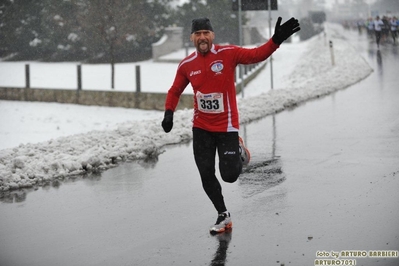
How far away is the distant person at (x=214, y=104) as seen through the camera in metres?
6.14

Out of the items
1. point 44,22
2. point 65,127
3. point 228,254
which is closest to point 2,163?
point 228,254

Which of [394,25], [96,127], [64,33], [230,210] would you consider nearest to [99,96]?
[96,127]

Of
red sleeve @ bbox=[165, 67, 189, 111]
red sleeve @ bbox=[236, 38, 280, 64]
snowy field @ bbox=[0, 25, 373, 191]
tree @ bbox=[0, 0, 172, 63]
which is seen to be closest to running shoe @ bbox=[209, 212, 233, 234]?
red sleeve @ bbox=[165, 67, 189, 111]

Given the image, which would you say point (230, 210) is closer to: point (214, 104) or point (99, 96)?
point (214, 104)

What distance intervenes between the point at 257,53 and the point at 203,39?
1.57ft

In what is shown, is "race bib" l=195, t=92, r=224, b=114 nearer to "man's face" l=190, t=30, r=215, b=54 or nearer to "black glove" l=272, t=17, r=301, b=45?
"man's face" l=190, t=30, r=215, b=54

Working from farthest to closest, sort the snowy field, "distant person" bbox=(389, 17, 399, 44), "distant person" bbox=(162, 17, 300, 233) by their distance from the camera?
"distant person" bbox=(389, 17, 399, 44) → the snowy field → "distant person" bbox=(162, 17, 300, 233)

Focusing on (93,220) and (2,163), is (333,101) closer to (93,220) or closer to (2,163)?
(2,163)

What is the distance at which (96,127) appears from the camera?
2125cm

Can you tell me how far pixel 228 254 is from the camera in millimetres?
5453

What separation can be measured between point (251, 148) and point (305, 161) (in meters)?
1.52

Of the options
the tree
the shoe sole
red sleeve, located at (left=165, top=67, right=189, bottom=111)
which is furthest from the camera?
the tree

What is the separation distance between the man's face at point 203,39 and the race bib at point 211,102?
1.26 ft

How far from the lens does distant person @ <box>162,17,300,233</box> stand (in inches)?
242
